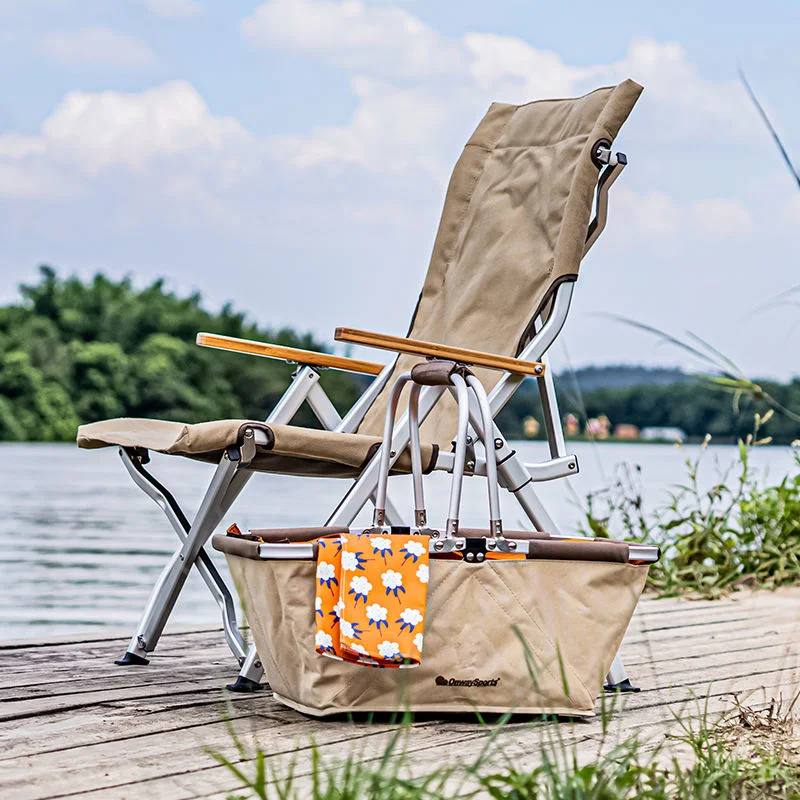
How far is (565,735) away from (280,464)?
71 cm

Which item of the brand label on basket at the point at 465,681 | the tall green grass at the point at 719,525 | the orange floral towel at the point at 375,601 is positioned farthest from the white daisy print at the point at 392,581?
the tall green grass at the point at 719,525

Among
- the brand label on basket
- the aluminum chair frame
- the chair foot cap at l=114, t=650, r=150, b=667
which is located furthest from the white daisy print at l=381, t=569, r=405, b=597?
the chair foot cap at l=114, t=650, r=150, b=667

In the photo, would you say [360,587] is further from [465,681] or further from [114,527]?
[114,527]

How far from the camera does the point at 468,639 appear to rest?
169 cm

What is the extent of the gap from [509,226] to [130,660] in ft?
4.19

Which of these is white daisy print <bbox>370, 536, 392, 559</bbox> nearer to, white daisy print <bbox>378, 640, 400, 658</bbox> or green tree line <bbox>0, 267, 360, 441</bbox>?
white daisy print <bbox>378, 640, 400, 658</bbox>

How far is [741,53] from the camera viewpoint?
4.04 ft

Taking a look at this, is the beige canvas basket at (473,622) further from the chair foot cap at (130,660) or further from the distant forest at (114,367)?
the distant forest at (114,367)

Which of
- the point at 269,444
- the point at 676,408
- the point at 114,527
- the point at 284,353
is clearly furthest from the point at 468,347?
the point at 114,527

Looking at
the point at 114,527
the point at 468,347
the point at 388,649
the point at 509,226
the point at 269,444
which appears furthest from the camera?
the point at 114,527

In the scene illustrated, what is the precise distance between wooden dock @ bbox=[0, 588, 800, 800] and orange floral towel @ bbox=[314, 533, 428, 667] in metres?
0.12

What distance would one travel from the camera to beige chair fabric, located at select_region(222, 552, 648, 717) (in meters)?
1.67

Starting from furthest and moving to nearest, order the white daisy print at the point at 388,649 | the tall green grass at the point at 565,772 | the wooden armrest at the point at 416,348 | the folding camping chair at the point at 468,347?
1. the folding camping chair at the point at 468,347
2. the wooden armrest at the point at 416,348
3. the white daisy print at the point at 388,649
4. the tall green grass at the point at 565,772

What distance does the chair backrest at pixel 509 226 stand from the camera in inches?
91.4
